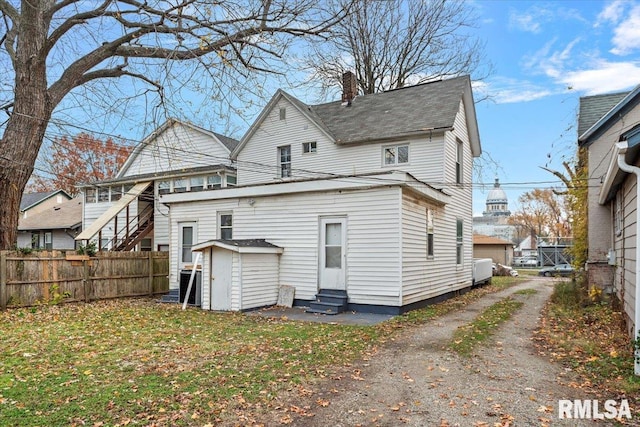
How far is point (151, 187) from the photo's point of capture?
21.3m

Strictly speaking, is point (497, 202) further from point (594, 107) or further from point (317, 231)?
point (317, 231)

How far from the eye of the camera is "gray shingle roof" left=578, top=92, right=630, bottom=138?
45.3 feet

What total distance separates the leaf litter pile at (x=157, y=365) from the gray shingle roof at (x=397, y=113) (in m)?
8.12

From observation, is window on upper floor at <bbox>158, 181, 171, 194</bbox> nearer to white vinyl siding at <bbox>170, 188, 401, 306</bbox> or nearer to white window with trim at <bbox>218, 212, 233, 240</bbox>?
white vinyl siding at <bbox>170, 188, 401, 306</bbox>

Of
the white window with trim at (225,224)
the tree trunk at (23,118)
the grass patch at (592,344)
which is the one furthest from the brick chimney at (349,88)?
the grass patch at (592,344)

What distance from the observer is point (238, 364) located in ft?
20.1

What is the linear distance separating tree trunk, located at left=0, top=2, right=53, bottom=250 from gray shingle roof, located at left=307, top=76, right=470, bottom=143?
9.59 metres

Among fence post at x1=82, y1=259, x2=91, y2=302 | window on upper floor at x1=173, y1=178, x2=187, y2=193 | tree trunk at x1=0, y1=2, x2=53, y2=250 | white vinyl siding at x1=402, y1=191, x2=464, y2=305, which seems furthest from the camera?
window on upper floor at x1=173, y1=178, x2=187, y2=193

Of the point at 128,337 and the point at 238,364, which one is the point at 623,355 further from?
the point at 128,337

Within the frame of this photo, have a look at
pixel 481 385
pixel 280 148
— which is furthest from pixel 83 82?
pixel 481 385

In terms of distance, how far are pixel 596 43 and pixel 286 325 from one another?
1250 cm

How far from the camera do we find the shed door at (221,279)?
37.4ft

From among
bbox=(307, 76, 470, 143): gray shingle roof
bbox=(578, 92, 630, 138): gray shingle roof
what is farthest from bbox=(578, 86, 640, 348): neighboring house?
bbox=(307, 76, 470, 143): gray shingle roof

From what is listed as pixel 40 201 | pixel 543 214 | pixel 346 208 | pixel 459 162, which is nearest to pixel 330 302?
pixel 346 208
